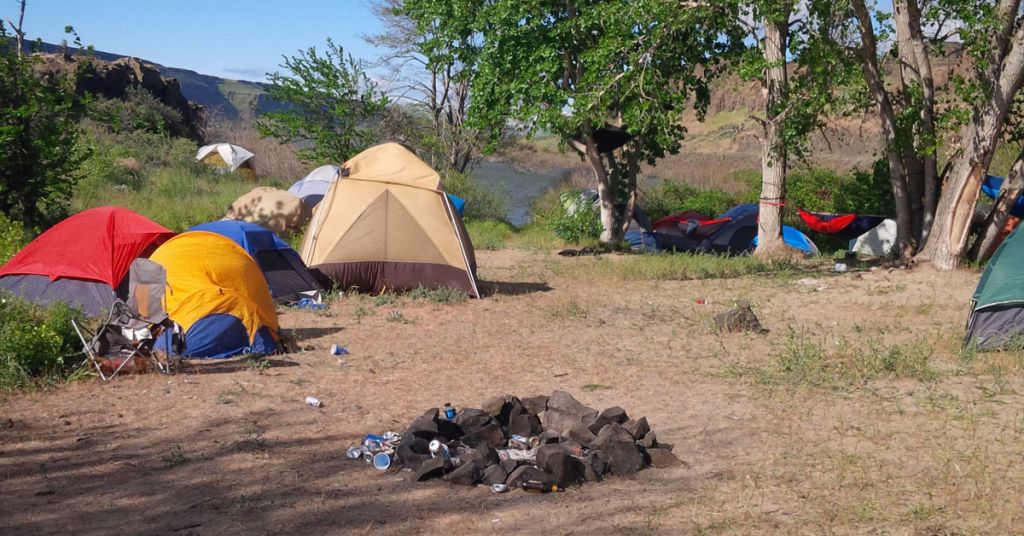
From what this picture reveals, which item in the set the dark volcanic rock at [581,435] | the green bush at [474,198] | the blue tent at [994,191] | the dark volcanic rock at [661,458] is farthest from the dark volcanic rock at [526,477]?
the green bush at [474,198]

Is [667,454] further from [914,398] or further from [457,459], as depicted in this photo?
[914,398]

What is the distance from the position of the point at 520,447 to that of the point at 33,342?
14.7 ft

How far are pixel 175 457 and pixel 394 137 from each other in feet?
70.2

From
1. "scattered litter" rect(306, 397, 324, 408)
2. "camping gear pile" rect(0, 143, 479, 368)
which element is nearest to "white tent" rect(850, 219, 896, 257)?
"camping gear pile" rect(0, 143, 479, 368)

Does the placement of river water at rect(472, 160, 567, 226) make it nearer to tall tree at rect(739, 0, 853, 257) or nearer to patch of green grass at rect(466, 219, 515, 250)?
patch of green grass at rect(466, 219, 515, 250)

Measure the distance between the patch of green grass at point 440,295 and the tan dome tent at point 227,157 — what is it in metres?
19.6

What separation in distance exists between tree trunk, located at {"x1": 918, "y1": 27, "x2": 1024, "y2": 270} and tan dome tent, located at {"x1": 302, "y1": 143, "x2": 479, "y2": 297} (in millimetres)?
7329

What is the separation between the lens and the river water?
26.2m

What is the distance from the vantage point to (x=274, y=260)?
12641mm

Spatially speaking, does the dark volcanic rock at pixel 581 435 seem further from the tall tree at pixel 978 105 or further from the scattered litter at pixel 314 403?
the tall tree at pixel 978 105

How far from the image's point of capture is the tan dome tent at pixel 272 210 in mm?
18875

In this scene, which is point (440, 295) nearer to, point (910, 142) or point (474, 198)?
point (910, 142)

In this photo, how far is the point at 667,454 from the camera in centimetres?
632

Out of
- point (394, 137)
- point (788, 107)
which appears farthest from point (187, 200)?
point (788, 107)
